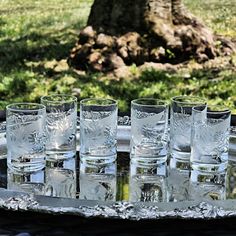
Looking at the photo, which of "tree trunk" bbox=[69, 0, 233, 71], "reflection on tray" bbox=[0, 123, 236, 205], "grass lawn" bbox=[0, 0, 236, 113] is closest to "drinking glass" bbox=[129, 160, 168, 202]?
"reflection on tray" bbox=[0, 123, 236, 205]

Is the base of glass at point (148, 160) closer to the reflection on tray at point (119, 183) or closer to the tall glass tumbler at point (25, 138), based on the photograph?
the reflection on tray at point (119, 183)

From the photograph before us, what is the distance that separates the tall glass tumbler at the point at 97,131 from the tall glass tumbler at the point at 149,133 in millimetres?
54

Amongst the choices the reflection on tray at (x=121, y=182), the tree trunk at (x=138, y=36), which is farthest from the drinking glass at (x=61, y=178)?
the tree trunk at (x=138, y=36)

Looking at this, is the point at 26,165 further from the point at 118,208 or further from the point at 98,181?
the point at 118,208

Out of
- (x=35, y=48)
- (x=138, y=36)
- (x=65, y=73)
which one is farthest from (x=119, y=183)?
(x=35, y=48)

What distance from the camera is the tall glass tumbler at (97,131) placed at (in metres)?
1.88

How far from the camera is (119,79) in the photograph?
5145mm

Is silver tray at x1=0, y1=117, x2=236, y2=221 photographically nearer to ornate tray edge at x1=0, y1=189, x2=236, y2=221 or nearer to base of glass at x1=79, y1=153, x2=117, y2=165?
ornate tray edge at x1=0, y1=189, x2=236, y2=221

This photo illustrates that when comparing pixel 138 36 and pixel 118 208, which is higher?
pixel 138 36

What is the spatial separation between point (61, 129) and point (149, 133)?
0.23 metres

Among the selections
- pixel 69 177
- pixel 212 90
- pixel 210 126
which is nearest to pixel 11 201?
pixel 69 177

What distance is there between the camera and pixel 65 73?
5266 millimetres

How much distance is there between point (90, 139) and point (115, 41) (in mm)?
3478

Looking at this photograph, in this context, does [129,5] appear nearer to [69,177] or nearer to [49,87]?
[49,87]
